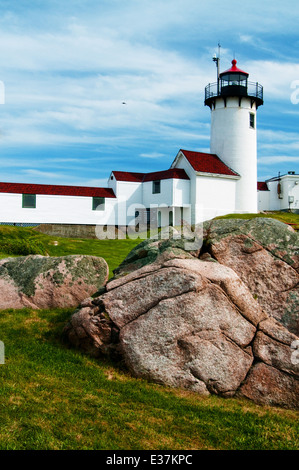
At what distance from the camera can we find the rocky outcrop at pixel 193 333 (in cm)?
869

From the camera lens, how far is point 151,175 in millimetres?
53531

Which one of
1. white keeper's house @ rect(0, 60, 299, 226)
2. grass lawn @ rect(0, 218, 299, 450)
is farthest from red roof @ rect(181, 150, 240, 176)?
grass lawn @ rect(0, 218, 299, 450)

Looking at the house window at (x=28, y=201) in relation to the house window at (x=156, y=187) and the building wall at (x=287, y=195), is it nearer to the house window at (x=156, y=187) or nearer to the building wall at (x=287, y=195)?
the house window at (x=156, y=187)

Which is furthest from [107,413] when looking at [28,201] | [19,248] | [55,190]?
[55,190]

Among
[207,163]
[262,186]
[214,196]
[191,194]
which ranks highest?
[207,163]

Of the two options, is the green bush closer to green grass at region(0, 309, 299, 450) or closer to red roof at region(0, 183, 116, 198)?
green grass at region(0, 309, 299, 450)

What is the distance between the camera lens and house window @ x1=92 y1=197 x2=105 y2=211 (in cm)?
5114

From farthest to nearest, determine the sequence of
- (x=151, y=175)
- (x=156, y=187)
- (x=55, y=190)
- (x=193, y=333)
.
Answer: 1. (x=151, y=175)
2. (x=156, y=187)
3. (x=55, y=190)
4. (x=193, y=333)

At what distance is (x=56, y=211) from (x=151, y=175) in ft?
38.4

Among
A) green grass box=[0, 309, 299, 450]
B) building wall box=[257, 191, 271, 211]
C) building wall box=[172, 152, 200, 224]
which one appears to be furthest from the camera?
building wall box=[257, 191, 271, 211]

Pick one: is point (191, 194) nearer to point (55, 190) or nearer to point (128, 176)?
point (128, 176)

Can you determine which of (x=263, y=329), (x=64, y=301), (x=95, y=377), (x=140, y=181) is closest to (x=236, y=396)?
(x=263, y=329)

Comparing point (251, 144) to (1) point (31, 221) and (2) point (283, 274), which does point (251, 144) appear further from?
(2) point (283, 274)
